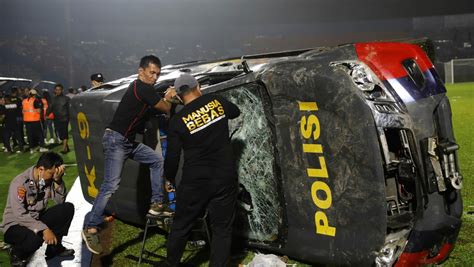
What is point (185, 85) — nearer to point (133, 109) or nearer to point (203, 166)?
point (203, 166)

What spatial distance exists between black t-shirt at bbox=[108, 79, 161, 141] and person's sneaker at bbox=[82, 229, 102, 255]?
90 cm

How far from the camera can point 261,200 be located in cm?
407

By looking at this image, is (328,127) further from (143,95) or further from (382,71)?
(143,95)

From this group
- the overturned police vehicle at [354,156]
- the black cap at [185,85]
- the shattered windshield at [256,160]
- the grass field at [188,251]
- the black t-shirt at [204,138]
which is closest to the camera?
the overturned police vehicle at [354,156]

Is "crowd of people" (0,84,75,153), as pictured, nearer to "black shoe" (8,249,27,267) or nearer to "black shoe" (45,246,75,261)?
"black shoe" (45,246,75,261)

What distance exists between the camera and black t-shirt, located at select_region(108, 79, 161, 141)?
4.59 metres

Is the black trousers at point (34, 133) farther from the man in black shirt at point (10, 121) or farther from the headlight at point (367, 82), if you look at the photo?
the headlight at point (367, 82)

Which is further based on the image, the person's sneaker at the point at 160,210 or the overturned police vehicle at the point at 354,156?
the person's sneaker at the point at 160,210

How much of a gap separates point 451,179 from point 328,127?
85 cm

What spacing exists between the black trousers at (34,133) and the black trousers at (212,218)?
35.0 ft

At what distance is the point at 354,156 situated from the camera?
340 cm

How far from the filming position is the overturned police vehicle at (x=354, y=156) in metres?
3.36

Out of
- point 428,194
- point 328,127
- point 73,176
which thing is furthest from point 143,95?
point 73,176

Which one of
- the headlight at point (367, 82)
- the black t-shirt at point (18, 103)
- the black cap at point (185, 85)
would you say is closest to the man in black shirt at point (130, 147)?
the black cap at point (185, 85)
